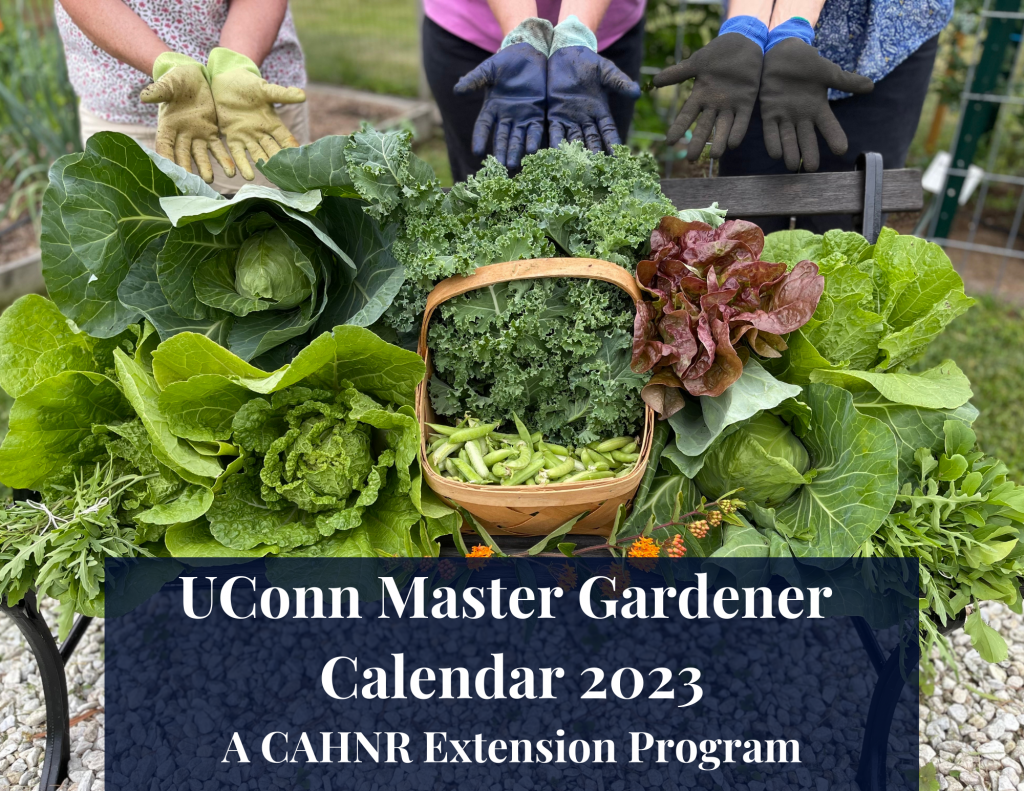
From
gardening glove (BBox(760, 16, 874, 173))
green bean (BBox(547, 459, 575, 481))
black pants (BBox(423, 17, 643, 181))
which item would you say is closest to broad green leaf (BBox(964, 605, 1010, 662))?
green bean (BBox(547, 459, 575, 481))

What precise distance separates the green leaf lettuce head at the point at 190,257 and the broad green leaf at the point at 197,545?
1.33 ft

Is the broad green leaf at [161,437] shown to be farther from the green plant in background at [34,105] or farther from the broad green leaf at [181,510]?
the green plant in background at [34,105]

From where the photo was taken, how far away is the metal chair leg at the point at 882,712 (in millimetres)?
1603

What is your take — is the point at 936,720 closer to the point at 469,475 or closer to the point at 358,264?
the point at 469,475

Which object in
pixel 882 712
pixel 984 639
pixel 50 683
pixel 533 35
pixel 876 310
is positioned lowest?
pixel 50 683

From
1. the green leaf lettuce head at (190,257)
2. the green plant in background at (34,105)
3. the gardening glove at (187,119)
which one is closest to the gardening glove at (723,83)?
the green leaf lettuce head at (190,257)

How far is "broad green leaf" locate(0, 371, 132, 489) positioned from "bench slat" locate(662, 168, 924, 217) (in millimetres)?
1614

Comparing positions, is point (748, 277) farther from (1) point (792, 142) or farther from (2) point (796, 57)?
(2) point (796, 57)

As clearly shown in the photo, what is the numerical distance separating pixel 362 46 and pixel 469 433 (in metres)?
7.25

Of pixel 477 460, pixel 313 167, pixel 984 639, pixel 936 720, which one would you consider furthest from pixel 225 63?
pixel 936 720

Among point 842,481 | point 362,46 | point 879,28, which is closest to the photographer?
point 842,481

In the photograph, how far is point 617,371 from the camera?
5.71 ft

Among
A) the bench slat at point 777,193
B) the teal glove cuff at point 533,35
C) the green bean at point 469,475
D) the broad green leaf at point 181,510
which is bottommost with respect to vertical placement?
the broad green leaf at point 181,510

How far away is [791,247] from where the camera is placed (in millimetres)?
2006
